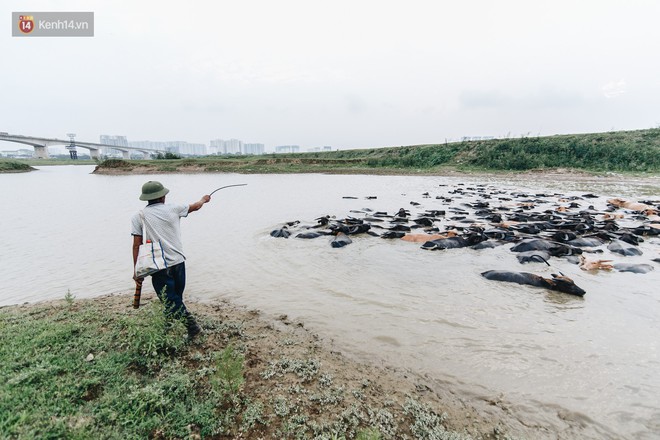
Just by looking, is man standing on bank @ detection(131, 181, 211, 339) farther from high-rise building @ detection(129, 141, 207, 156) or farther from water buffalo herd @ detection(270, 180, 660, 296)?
high-rise building @ detection(129, 141, 207, 156)

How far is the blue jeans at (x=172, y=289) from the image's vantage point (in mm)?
3953

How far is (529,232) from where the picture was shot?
1062cm

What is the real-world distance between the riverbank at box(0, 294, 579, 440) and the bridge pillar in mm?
93287

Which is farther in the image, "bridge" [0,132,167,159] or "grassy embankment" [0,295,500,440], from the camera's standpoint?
"bridge" [0,132,167,159]

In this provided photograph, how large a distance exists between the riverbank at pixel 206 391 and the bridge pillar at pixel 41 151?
9329cm

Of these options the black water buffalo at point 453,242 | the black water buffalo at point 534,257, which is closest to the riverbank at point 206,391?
the black water buffalo at point 534,257

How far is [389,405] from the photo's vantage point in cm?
315

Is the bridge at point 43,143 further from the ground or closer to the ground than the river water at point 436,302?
further from the ground

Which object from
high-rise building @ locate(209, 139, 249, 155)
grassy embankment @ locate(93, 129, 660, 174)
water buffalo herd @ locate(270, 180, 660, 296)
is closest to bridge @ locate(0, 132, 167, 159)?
grassy embankment @ locate(93, 129, 660, 174)

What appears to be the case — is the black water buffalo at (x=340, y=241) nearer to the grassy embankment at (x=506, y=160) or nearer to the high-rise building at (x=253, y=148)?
the grassy embankment at (x=506, y=160)

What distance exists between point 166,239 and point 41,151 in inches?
3792

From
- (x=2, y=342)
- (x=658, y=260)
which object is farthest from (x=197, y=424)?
(x=658, y=260)

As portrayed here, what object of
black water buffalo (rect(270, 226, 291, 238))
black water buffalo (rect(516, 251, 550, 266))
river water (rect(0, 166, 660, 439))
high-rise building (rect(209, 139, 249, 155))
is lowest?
river water (rect(0, 166, 660, 439))

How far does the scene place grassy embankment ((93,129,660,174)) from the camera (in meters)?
32.0
